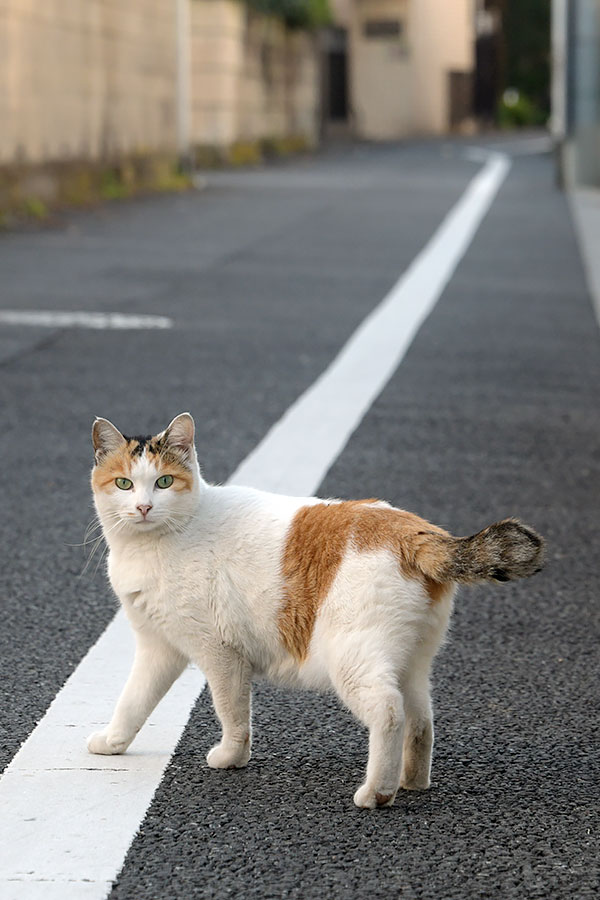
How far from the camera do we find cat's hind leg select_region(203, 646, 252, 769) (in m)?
3.30

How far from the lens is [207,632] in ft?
10.8

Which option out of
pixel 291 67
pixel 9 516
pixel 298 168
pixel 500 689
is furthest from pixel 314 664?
pixel 291 67

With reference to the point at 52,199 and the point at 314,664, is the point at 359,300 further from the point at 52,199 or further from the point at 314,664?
the point at 52,199

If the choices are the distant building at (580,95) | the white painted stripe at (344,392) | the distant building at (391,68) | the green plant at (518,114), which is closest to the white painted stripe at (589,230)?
the distant building at (580,95)

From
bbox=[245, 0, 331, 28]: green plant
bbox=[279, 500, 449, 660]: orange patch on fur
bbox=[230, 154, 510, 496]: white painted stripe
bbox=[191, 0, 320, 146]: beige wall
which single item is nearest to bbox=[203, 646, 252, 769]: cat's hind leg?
bbox=[279, 500, 449, 660]: orange patch on fur

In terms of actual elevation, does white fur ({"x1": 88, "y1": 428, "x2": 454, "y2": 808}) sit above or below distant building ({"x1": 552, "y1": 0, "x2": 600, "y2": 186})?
below

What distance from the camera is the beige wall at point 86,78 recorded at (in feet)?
70.3

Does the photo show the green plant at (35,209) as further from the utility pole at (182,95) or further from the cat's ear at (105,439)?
the cat's ear at (105,439)

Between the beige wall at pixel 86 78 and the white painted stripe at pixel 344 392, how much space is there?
810 centimetres

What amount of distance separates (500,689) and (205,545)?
3.11ft

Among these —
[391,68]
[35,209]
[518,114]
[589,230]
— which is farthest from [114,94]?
[518,114]

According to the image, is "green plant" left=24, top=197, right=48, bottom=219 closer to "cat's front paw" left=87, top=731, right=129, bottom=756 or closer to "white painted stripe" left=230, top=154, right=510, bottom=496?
"white painted stripe" left=230, top=154, right=510, bottom=496

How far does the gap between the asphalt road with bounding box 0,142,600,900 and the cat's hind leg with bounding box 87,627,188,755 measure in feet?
0.47

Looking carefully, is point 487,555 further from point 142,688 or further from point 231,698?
point 142,688
